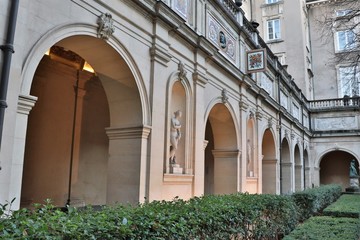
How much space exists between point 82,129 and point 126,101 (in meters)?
3.73

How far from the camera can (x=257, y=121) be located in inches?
632

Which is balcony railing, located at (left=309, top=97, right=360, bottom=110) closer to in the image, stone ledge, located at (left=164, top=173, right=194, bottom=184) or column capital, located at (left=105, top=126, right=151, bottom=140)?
stone ledge, located at (left=164, top=173, right=194, bottom=184)

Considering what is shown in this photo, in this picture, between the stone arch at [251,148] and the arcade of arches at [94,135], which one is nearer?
the arcade of arches at [94,135]

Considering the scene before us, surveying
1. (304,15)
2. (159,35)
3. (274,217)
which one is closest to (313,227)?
(274,217)

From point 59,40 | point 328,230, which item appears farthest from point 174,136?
point 328,230

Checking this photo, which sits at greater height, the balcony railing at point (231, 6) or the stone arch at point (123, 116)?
the balcony railing at point (231, 6)

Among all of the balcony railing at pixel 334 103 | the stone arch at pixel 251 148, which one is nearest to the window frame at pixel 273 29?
the balcony railing at pixel 334 103

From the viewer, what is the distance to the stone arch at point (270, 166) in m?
18.6

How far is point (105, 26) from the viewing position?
689cm

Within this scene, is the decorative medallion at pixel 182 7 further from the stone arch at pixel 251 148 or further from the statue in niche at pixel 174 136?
the stone arch at pixel 251 148

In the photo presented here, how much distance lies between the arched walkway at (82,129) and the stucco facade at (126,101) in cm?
3

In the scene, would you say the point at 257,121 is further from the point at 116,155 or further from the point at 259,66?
the point at 116,155

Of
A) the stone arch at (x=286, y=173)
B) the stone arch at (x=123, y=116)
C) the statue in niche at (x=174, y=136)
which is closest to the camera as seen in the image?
the stone arch at (x=123, y=116)

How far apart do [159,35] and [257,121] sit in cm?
885
